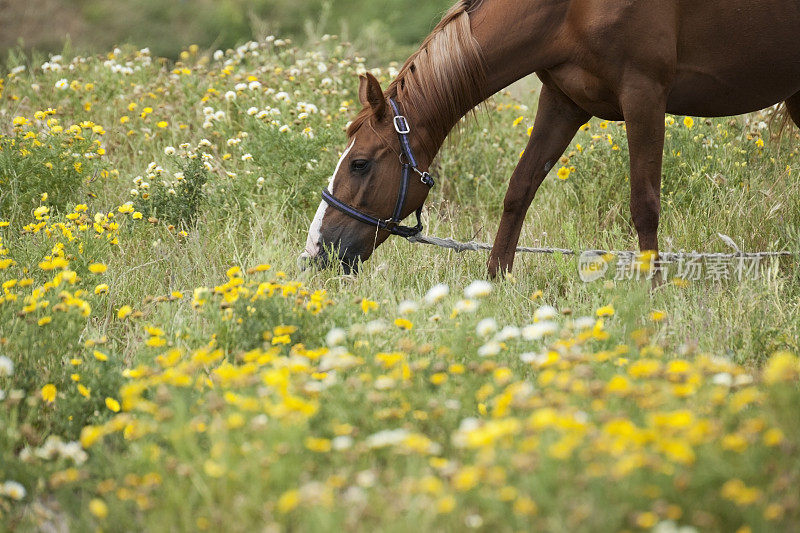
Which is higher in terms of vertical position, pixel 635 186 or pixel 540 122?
pixel 540 122

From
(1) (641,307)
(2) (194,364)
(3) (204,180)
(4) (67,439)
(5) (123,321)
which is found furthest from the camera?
(3) (204,180)

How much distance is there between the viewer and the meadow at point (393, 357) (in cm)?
157

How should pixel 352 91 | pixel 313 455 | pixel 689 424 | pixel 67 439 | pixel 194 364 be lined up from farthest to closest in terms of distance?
1. pixel 352 91
2. pixel 67 439
3. pixel 194 364
4. pixel 313 455
5. pixel 689 424

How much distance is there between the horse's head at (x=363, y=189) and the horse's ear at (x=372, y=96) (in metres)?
0.02

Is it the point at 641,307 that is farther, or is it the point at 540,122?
the point at 540,122

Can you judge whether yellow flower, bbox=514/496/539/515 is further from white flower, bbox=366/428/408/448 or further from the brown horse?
the brown horse

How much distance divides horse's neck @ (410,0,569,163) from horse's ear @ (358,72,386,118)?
154 millimetres

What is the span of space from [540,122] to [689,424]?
2.34 metres

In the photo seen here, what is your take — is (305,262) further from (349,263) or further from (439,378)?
(439,378)

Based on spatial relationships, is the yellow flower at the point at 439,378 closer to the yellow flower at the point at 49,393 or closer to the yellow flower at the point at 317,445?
the yellow flower at the point at 317,445

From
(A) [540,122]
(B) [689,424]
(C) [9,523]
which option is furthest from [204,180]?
(B) [689,424]

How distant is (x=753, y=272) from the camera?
3693 mm

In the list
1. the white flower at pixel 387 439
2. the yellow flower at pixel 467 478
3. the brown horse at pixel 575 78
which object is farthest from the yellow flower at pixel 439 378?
the brown horse at pixel 575 78

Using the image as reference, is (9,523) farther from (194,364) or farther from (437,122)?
(437,122)
